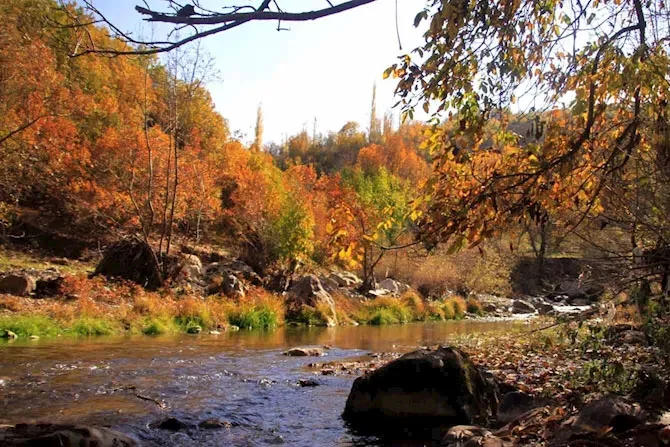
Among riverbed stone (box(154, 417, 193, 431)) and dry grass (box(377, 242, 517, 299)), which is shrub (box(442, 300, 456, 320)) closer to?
dry grass (box(377, 242, 517, 299))

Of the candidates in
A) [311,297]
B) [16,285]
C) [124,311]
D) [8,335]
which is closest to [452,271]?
[311,297]

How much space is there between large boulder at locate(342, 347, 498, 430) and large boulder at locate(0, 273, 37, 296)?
16.6 meters

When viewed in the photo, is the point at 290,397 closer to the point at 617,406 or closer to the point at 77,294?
the point at 617,406

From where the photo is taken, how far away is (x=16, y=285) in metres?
20.7

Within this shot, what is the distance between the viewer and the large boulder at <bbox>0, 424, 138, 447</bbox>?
523cm

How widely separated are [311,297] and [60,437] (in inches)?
851

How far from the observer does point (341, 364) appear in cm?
1324

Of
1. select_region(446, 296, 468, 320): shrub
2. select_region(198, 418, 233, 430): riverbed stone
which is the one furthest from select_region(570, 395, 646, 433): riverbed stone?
select_region(446, 296, 468, 320): shrub

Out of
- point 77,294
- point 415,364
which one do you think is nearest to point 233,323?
point 77,294

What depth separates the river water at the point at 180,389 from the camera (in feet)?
24.0

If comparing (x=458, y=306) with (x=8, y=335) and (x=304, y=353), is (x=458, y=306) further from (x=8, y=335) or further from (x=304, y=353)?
(x=8, y=335)

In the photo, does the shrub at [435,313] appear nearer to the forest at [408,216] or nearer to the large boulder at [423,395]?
the forest at [408,216]

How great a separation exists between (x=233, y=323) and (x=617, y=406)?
743 inches

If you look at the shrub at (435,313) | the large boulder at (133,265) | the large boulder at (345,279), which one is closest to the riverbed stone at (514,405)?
the large boulder at (133,265)
